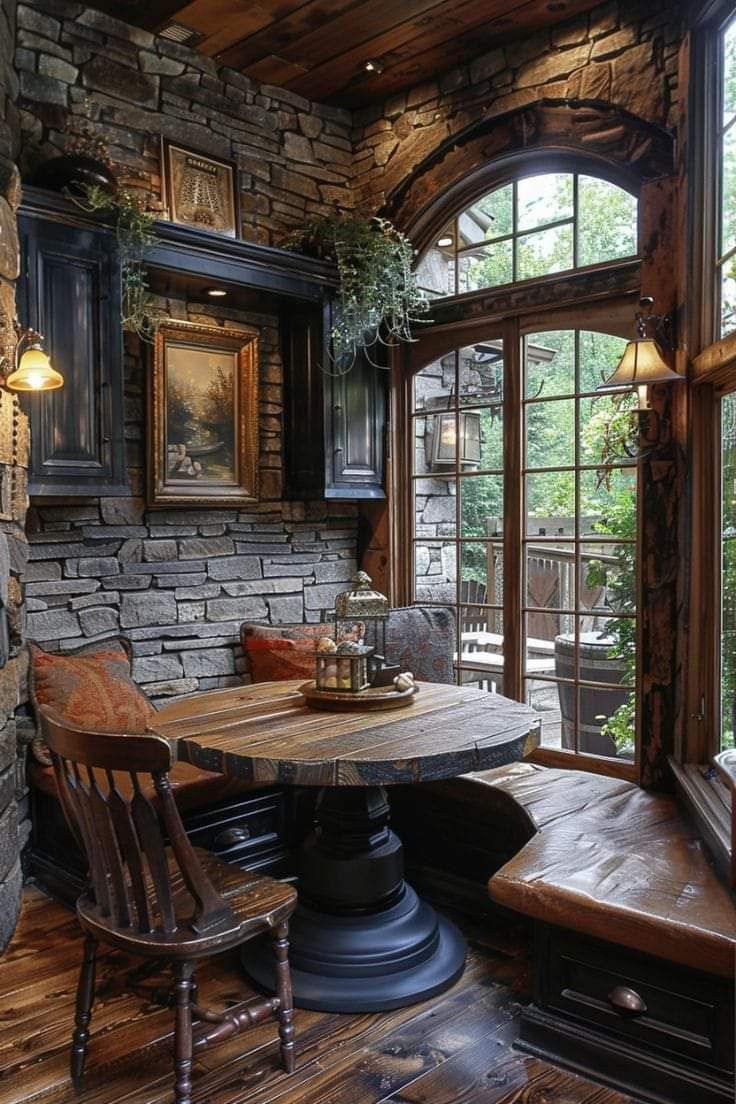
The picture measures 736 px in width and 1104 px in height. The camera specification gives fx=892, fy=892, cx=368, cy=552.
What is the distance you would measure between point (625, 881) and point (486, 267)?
114 inches

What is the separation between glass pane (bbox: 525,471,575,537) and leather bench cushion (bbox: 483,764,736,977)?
1304 millimetres

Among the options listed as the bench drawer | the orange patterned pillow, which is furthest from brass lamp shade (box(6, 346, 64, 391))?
the bench drawer

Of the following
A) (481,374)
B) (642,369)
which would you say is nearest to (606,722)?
(642,369)

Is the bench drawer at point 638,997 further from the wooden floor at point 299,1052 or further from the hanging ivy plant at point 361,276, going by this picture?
the hanging ivy plant at point 361,276

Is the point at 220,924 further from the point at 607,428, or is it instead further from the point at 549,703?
the point at 607,428

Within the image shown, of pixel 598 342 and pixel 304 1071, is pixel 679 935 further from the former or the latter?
pixel 598 342

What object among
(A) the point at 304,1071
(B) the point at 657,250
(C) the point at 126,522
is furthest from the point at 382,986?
(B) the point at 657,250

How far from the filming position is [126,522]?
3805mm

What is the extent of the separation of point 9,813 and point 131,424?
5.45 feet

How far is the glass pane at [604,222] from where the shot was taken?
365cm

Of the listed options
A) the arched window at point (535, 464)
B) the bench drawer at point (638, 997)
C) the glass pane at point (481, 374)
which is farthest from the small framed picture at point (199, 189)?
the bench drawer at point (638, 997)

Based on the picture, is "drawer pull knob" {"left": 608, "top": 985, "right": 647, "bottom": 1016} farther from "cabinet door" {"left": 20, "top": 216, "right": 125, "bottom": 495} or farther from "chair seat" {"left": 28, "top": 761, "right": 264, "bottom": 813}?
"cabinet door" {"left": 20, "top": 216, "right": 125, "bottom": 495}

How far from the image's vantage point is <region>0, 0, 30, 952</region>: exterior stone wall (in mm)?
2904

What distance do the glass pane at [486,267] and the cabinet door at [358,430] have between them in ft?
1.83
